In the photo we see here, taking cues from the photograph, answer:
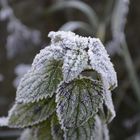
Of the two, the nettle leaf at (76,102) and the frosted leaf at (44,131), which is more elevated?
the frosted leaf at (44,131)

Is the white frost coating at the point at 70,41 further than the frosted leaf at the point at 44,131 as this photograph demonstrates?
No

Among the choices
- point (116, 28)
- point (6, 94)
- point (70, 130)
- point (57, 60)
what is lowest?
point (70, 130)

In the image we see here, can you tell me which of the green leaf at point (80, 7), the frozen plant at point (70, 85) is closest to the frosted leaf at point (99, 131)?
the frozen plant at point (70, 85)

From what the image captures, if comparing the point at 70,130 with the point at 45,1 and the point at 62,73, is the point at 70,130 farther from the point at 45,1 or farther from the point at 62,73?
the point at 45,1

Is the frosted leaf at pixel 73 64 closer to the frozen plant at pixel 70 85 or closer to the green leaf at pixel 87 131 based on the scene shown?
the frozen plant at pixel 70 85

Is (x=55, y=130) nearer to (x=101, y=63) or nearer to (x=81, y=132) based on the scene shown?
(x=81, y=132)

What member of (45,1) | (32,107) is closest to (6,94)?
(45,1)

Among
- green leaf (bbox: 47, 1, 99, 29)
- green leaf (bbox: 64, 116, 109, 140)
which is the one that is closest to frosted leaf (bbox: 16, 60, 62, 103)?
green leaf (bbox: 64, 116, 109, 140)

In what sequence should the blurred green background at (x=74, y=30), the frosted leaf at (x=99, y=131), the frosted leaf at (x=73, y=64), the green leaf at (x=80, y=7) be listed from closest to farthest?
1. the frosted leaf at (x=73, y=64)
2. the frosted leaf at (x=99, y=131)
3. the green leaf at (x=80, y=7)
4. the blurred green background at (x=74, y=30)
